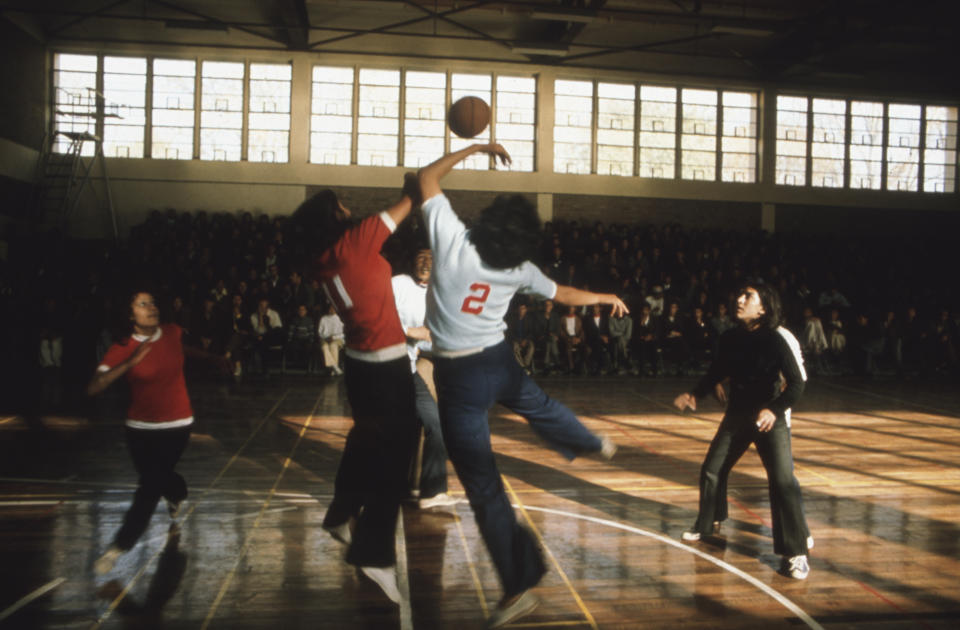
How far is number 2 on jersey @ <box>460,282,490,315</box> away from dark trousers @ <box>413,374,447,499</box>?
6.33ft

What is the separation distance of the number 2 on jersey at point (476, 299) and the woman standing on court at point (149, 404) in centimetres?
174

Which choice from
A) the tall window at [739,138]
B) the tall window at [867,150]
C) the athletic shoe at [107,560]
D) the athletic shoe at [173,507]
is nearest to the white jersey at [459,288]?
the athletic shoe at [107,560]

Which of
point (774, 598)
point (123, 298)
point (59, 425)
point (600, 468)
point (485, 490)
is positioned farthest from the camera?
point (59, 425)

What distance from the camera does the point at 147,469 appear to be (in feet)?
12.3

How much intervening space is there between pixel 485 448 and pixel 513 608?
25.2 inches

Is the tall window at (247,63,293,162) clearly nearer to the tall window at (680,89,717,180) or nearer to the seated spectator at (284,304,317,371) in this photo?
the seated spectator at (284,304,317,371)

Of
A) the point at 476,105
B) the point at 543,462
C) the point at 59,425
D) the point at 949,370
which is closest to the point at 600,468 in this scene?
the point at 543,462

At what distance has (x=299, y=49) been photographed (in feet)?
58.1

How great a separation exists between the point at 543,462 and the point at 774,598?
284 cm

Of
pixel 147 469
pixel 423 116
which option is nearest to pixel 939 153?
pixel 423 116

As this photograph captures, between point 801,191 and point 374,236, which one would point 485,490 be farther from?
point 801,191

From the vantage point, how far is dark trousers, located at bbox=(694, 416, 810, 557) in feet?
12.3

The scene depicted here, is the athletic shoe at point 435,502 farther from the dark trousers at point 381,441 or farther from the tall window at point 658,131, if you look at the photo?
the tall window at point 658,131

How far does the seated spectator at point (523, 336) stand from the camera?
492 inches
